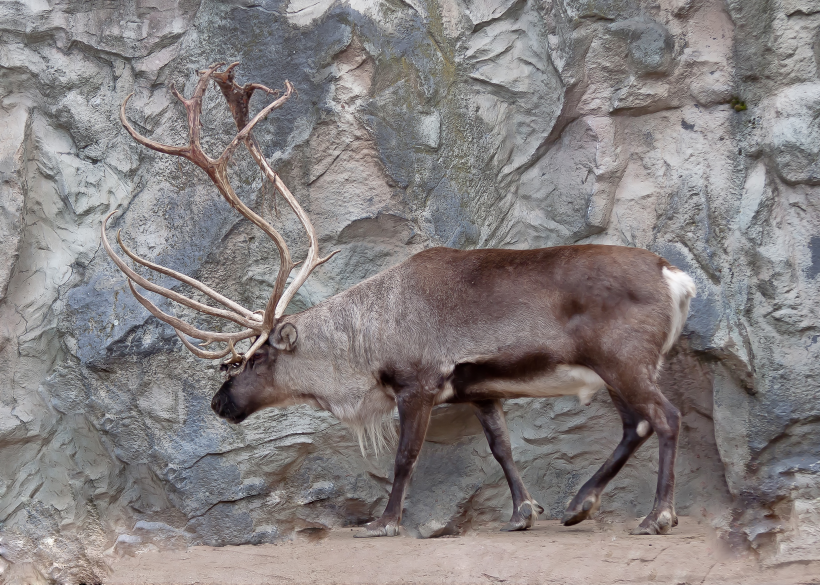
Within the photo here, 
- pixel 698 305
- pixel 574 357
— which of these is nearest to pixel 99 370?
A: pixel 574 357

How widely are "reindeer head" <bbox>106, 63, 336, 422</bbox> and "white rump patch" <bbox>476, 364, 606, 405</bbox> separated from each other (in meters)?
1.34

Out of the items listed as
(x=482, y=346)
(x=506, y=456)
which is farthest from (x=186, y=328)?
(x=506, y=456)

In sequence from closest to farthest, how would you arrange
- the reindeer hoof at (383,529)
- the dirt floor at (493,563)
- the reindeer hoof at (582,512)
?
the dirt floor at (493,563) < the reindeer hoof at (582,512) < the reindeer hoof at (383,529)

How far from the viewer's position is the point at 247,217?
5.58 m

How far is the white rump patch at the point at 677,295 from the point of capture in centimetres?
482

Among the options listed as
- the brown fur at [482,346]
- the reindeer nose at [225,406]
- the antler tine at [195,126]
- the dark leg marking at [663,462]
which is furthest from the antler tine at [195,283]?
the dark leg marking at [663,462]

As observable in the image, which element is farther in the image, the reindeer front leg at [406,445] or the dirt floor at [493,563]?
the reindeer front leg at [406,445]

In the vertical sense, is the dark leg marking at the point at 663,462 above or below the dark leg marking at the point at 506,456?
above

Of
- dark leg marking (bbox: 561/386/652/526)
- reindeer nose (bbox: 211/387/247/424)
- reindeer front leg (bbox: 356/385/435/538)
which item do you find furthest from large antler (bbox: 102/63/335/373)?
dark leg marking (bbox: 561/386/652/526)

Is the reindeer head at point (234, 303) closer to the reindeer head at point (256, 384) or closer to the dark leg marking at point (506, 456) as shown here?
the reindeer head at point (256, 384)

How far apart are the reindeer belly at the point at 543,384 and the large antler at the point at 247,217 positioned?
1.28 m

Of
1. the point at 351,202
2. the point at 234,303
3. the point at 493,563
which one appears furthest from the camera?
the point at 351,202

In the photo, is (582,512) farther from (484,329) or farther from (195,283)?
(195,283)

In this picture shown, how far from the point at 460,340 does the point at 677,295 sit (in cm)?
126
